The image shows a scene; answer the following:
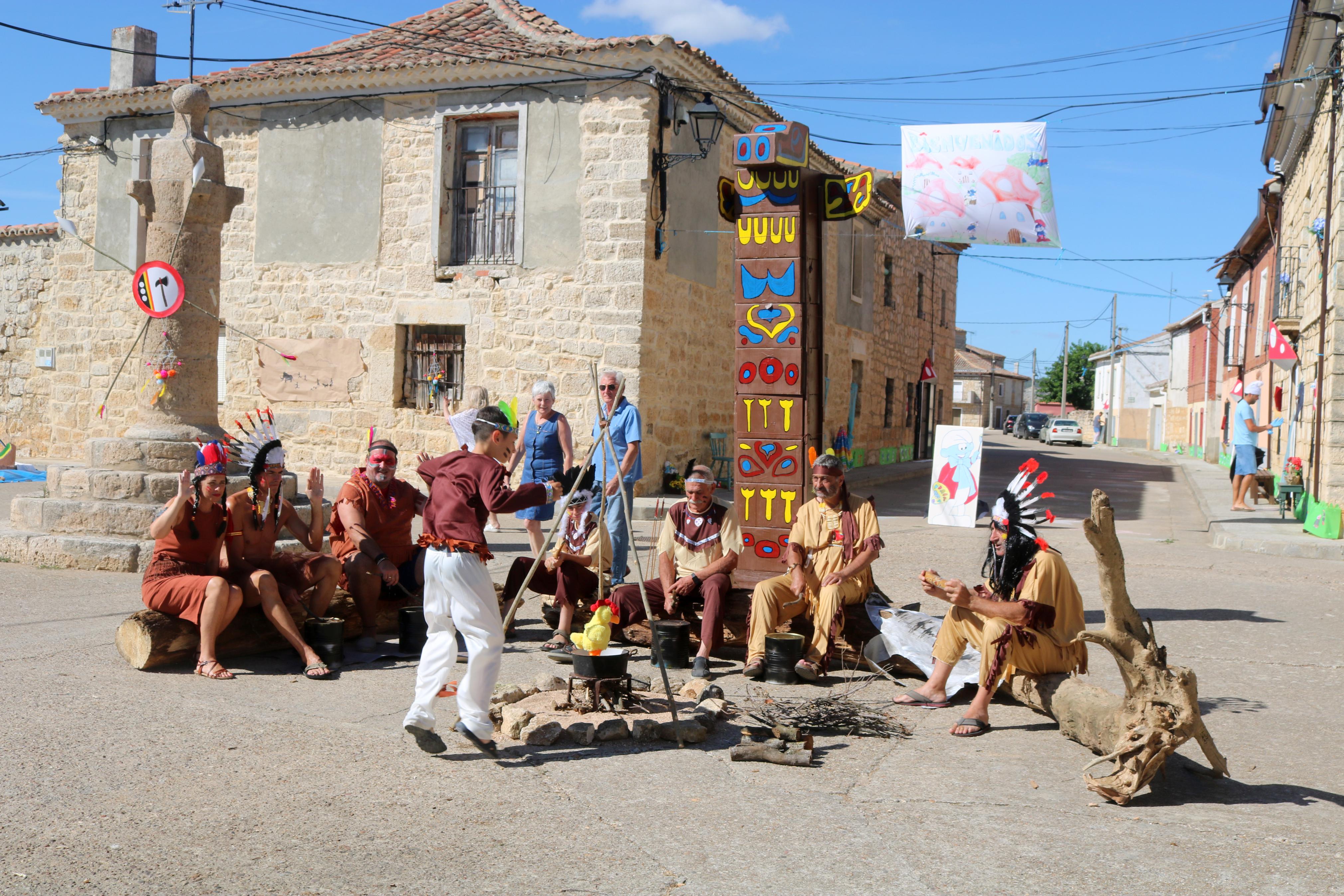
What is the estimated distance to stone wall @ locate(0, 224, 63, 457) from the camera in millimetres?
20734

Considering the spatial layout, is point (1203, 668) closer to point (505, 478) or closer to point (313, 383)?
point (505, 478)

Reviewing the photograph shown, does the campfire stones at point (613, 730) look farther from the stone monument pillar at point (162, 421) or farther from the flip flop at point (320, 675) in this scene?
the stone monument pillar at point (162, 421)

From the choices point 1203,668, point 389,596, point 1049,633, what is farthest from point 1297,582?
point 389,596

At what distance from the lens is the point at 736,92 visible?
54.7 ft

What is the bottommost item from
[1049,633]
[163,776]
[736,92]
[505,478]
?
[163,776]

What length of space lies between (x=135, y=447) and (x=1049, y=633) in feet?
25.2

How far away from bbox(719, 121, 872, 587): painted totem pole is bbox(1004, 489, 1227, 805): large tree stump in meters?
2.75

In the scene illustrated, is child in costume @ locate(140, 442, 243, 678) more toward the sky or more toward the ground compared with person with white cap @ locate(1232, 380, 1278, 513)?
more toward the ground

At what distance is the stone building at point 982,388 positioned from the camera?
259 ft

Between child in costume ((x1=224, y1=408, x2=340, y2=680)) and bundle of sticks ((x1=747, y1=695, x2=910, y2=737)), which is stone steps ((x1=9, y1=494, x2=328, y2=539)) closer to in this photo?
child in costume ((x1=224, y1=408, x2=340, y2=680))

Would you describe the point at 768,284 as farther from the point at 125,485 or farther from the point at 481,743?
the point at 125,485

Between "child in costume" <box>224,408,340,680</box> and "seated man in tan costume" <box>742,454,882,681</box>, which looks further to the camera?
"seated man in tan costume" <box>742,454,882,681</box>

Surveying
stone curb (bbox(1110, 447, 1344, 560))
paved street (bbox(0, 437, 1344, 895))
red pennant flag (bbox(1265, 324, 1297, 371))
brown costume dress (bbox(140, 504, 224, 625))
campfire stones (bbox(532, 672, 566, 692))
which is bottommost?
paved street (bbox(0, 437, 1344, 895))

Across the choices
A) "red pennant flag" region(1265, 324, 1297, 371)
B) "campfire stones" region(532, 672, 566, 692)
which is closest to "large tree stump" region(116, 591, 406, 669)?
"campfire stones" region(532, 672, 566, 692)
